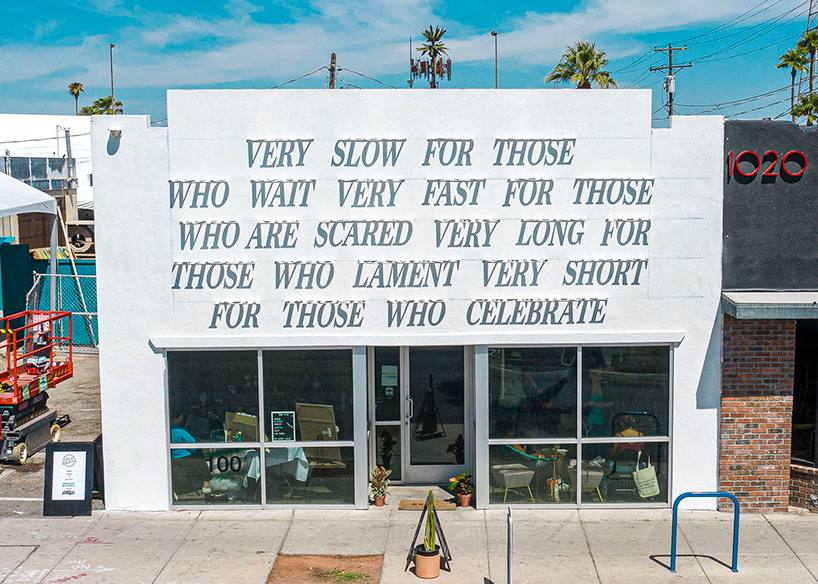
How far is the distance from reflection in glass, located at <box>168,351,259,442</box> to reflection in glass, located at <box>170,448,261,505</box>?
0.22 m

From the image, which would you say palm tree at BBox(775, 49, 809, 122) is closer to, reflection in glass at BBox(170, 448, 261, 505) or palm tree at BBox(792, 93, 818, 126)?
palm tree at BBox(792, 93, 818, 126)

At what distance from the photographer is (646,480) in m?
11.7

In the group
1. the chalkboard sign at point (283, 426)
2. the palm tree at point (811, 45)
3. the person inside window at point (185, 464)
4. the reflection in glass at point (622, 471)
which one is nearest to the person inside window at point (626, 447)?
the reflection in glass at point (622, 471)

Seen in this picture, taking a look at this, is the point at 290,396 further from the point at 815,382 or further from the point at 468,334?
the point at 815,382

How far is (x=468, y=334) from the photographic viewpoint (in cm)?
1148

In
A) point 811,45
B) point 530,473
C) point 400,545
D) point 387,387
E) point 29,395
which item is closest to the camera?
point 400,545

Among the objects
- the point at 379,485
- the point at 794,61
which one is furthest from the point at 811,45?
the point at 379,485

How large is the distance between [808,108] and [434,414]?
4004 cm

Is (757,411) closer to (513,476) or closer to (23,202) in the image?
(513,476)

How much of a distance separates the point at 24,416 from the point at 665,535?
10.3 metres

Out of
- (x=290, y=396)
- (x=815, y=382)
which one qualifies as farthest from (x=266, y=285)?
(x=815, y=382)

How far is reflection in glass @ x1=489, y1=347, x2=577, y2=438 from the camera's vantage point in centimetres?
1159

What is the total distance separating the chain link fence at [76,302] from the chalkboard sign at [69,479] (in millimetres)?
11565

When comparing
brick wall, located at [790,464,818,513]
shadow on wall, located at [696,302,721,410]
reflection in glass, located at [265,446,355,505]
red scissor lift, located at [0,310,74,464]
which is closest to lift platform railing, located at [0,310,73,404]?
red scissor lift, located at [0,310,74,464]
